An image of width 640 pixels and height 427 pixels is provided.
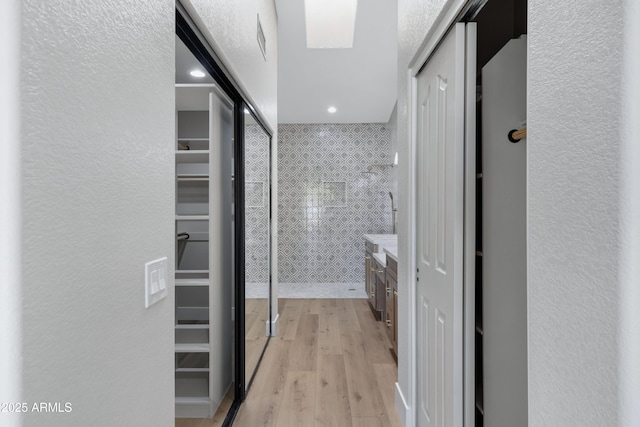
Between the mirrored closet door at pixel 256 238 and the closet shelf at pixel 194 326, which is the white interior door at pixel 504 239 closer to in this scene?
the closet shelf at pixel 194 326

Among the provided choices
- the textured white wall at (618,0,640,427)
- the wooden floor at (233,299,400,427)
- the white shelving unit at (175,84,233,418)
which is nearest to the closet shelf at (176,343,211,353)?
the white shelving unit at (175,84,233,418)

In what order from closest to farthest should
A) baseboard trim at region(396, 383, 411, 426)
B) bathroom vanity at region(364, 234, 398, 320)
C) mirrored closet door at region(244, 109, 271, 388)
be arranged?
baseboard trim at region(396, 383, 411, 426)
mirrored closet door at region(244, 109, 271, 388)
bathroom vanity at region(364, 234, 398, 320)

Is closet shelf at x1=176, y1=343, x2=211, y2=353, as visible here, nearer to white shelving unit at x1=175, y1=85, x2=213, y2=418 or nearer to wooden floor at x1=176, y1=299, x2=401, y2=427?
white shelving unit at x1=175, y1=85, x2=213, y2=418

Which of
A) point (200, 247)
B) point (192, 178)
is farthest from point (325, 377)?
point (192, 178)

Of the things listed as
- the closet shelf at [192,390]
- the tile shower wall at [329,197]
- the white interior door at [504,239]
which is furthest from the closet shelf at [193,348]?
the tile shower wall at [329,197]

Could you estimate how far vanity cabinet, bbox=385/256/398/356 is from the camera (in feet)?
9.50

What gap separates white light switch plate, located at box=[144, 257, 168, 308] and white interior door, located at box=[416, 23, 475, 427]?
1.05m

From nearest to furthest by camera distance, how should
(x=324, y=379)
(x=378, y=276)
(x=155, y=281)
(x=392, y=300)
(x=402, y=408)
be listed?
(x=155, y=281) → (x=402, y=408) → (x=324, y=379) → (x=392, y=300) → (x=378, y=276)

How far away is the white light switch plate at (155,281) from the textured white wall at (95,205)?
0.02 m

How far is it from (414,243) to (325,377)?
1373 millimetres

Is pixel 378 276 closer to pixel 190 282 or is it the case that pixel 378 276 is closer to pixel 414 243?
pixel 414 243

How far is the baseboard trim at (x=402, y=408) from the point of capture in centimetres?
181

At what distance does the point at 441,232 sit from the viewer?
1437mm

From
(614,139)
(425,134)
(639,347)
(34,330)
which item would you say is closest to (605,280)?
(639,347)
